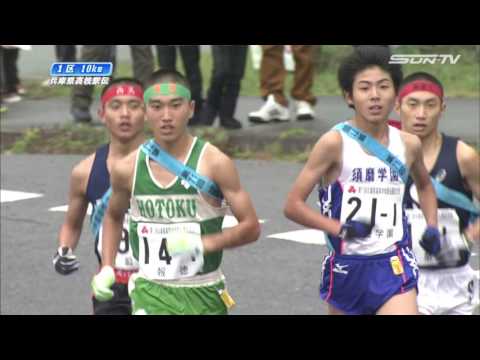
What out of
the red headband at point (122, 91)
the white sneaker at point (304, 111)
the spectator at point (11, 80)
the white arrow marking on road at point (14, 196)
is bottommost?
the red headband at point (122, 91)

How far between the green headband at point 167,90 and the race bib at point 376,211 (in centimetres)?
87

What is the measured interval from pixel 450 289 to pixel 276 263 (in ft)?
10.7

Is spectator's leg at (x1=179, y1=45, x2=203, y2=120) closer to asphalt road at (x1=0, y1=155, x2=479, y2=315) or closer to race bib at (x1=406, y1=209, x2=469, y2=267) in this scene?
asphalt road at (x1=0, y1=155, x2=479, y2=315)

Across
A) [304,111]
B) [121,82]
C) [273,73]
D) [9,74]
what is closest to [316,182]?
[121,82]

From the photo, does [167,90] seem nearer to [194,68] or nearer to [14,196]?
[194,68]

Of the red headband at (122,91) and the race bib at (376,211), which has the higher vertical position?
the red headband at (122,91)

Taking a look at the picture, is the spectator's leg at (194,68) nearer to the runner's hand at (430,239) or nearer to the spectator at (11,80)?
the spectator at (11,80)

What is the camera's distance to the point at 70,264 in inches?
299

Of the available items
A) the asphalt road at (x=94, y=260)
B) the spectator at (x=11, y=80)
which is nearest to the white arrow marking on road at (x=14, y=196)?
the asphalt road at (x=94, y=260)

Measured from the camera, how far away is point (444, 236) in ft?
25.3

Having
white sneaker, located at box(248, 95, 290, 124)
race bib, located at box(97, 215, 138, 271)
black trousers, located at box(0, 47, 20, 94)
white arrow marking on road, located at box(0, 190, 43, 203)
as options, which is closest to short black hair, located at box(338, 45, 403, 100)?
race bib, located at box(97, 215, 138, 271)

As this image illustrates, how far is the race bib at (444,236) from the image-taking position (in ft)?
25.3
